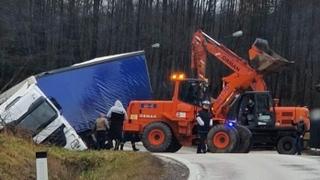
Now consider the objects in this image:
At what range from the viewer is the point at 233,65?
3025 centimetres

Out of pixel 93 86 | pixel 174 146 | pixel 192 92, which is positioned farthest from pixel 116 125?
pixel 93 86

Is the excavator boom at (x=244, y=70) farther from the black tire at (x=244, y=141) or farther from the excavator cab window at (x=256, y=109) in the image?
the black tire at (x=244, y=141)

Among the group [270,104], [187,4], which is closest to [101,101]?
[270,104]

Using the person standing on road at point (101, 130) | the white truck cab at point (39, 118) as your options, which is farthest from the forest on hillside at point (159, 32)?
the white truck cab at point (39, 118)

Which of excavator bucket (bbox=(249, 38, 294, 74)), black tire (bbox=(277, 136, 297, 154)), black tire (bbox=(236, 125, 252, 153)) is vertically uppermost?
excavator bucket (bbox=(249, 38, 294, 74))

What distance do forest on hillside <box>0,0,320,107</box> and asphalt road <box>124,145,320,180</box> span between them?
132 feet

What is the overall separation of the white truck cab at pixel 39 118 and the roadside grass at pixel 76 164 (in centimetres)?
465

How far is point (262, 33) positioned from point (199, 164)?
163 feet

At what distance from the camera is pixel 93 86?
28.1 meters

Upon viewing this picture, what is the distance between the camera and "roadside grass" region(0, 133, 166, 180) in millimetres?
14008

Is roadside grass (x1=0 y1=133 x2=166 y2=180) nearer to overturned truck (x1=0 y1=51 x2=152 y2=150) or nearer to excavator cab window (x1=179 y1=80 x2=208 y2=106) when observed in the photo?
overturned truck (x1=0 y1=51 x2=152 y2=150)

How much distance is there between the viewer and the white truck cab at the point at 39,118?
22.5 meters

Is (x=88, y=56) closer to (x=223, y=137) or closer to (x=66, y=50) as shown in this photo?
(x=66, y=50)

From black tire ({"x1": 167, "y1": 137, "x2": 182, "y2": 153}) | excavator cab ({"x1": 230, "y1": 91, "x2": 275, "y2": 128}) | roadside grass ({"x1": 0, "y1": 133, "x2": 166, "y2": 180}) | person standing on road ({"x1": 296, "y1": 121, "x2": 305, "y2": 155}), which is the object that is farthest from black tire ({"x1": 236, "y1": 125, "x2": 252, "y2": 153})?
roadside grass ({"x1": 0, "y1": 133, "x2": 166, "y2": 180})
